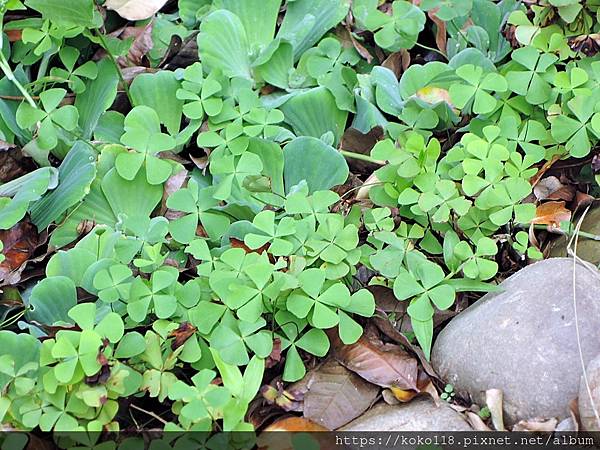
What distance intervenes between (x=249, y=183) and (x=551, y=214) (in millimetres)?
654

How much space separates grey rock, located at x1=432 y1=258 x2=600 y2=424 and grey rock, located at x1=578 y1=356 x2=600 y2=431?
0.04 meters

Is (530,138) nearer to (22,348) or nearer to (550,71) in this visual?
(550,71)

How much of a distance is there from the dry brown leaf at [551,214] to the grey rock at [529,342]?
0.18 m

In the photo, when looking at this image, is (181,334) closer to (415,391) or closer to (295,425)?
(295,425)

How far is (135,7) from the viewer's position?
2.02m

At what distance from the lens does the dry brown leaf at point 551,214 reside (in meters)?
1.62

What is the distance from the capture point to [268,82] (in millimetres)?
1881

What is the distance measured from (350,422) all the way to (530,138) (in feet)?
2.49

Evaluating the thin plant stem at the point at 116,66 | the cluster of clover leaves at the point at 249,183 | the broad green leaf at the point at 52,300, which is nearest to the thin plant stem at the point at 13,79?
the cluster of clover leaves at the point at 249,183

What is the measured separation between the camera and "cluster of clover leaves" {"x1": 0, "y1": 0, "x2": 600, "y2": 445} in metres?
1.34

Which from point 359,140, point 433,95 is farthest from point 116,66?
point 433,95

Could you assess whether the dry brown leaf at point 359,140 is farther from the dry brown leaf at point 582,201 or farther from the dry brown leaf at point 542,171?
the dry brown leaf at point 582,201

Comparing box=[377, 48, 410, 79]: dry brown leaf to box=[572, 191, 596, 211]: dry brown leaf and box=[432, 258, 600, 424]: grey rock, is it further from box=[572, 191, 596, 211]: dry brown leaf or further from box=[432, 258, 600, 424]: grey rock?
box=[432, 258, 600, 424]: grey rock

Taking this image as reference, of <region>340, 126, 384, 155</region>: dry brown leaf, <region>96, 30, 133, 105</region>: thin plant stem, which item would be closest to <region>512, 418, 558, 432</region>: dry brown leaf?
<region>340, 126, 384, 155</region>: dry brown leaf
